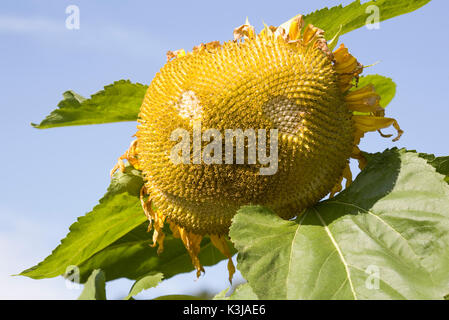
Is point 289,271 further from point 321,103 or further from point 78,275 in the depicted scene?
point 78,275

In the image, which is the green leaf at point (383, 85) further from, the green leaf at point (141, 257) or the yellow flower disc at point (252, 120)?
the green leaf at point (141, 257)

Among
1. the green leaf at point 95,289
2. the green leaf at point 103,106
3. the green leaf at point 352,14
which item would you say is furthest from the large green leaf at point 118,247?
the green leaf at point 352,14

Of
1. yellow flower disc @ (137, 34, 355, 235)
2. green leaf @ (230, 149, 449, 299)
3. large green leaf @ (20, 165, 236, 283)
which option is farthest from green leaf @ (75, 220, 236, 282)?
green leaf @ (230, 149, 449, 299)

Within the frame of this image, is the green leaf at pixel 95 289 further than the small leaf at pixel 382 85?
No

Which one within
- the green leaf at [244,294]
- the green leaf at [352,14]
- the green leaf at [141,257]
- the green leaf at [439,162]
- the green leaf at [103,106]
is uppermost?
the green leaf at [352,14]

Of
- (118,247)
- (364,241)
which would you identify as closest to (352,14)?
(364,241)

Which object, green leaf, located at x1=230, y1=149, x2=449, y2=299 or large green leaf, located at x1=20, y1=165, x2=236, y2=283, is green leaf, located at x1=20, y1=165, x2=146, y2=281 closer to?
large green leaf, located at x1=20, y1=165, x2=236, y2=283
